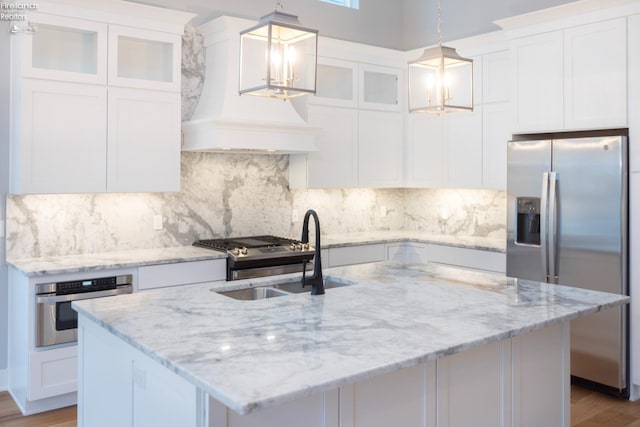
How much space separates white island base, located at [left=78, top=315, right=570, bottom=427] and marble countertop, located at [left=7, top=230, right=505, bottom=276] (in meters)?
1.20

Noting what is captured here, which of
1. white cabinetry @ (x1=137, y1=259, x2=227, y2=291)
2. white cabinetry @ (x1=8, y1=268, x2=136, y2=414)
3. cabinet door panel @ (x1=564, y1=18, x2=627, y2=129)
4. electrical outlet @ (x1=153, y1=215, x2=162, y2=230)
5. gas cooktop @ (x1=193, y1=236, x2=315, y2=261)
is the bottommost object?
white cabinetry @ (x1=8, y1=268, x2=136, y2=414)

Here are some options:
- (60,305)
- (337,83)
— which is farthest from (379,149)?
(60,305)

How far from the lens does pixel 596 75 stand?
4.14 m

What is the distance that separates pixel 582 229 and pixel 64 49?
13.0ft

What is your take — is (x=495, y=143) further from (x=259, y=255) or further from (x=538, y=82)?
(x=259, y=255)

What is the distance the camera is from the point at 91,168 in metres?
3.97

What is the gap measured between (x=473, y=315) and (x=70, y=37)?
3.40 metres

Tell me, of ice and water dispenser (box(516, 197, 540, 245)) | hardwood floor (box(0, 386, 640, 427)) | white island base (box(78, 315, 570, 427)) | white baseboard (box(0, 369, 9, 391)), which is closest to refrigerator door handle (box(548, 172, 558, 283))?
ice and water dispenser (box(516, 197, 540, 245))

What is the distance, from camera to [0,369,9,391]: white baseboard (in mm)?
4078

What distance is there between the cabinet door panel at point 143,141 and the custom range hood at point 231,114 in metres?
0.27

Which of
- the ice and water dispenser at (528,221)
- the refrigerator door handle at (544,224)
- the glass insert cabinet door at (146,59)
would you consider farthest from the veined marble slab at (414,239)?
Answer: the glass insert cabinet door at (146,59)

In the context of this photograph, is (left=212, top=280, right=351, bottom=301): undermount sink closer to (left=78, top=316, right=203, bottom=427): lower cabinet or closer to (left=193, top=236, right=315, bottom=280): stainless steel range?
(left=78, top=316, right=203, bottom=427): lower cabinet

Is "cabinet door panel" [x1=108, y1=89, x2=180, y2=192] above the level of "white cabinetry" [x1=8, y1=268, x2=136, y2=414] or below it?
above

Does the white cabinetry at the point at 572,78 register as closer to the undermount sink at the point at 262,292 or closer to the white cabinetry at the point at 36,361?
the undermount sink at the point at 262,292
